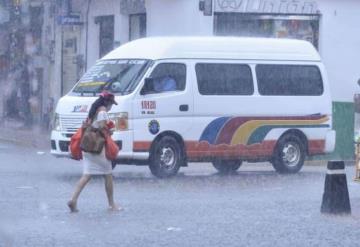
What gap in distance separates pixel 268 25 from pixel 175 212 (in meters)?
16.6

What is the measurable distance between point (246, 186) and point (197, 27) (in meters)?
10.8

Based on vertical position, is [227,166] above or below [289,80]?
below

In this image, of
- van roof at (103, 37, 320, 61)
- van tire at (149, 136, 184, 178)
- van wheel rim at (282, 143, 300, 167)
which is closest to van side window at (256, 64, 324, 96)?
van roof at (103, 37, 320, 61)

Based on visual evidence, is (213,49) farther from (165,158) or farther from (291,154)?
(291,154)

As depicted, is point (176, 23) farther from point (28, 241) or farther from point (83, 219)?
point (28, 241)

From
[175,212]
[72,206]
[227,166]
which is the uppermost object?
[72,206]

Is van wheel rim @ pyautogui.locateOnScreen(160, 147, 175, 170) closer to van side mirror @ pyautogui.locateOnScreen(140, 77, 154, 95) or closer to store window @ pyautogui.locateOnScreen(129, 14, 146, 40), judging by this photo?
van side mirror @ pyautogui.locateOnScreen(140, 77, 154, 95)

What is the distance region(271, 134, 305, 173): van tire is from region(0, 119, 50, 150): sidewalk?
1008 cm

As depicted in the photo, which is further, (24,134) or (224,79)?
(24,134)

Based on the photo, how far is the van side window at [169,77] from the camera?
20.5m

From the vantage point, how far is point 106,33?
115 feet

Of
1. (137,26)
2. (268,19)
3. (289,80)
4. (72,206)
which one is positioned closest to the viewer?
(72,206)

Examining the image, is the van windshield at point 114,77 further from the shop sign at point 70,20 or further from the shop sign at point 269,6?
the shop sign at point 70,20

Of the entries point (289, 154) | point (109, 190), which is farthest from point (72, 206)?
point (289, 154)
